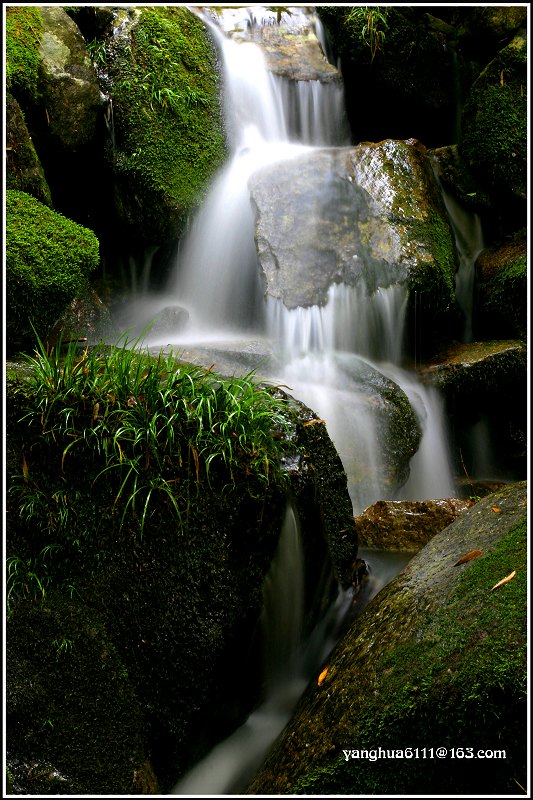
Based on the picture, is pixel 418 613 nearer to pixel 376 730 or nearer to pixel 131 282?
pixel 376 730

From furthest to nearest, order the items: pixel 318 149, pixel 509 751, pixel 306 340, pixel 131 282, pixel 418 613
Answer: pixel 318 149
pixel 131 282
pixel 306 340
pixel 418 613
pixel 509 751

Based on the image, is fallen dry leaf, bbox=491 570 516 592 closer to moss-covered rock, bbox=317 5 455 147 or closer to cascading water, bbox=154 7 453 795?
cascading water, bbox=154 7 453 795

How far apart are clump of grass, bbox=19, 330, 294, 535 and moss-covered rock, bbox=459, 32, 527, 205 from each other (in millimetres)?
5406

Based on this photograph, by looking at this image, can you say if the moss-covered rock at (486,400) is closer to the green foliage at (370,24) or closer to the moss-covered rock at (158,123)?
the moss-covered rock at (158,123)

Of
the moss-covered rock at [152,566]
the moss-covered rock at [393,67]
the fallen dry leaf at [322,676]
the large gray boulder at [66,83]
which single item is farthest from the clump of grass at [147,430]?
the moss-covered rock at [393,67]

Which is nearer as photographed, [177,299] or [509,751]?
[509,751]

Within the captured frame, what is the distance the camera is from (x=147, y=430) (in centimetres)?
279

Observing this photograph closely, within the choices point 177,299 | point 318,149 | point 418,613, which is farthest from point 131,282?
point 418,613

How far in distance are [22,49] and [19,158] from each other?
1258 millimetres

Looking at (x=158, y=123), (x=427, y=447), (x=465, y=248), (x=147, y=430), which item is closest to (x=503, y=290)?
(x=465, y=248)

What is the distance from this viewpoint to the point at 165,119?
5926 mm

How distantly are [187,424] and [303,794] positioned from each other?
1571 millimetres

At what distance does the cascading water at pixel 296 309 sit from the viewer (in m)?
5.05

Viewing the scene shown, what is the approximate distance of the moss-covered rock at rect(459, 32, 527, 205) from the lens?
6781 mm
